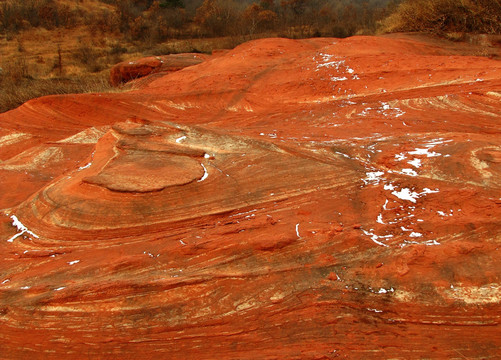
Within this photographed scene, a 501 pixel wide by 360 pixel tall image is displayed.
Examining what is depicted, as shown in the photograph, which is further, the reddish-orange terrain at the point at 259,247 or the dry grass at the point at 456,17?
the dry grass at the point at 456,17

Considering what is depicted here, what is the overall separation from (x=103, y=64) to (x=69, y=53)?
240 cm

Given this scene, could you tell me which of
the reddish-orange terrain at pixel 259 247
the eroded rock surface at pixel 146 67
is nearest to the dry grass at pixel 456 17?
the eroded rock surface at pixel 146 67

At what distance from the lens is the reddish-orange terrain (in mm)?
2266

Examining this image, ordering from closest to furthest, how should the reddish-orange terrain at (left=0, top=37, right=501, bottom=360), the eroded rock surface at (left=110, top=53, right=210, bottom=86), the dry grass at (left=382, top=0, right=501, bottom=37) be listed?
the reddish-orange terrain at (left=0, top=37, right=501, bottom=360), the dry grass at (left=382, top=0, right=501, bottom=37), the eroded rock surface at (left=110, top=53, right=210, bottom=86)

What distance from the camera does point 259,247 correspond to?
9.19 feet

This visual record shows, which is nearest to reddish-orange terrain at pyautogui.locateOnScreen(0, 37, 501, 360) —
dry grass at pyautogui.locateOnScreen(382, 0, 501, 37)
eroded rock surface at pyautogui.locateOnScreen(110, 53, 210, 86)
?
eroded rock surface at pyautogui.locateOnScreen(110, 53, 210, 86)

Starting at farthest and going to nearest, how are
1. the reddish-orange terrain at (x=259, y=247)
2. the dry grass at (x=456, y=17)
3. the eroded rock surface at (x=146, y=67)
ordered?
1. the eroded rock surface at (x=146, y=67)
2. the dry grass at (x=456, y=17)
3. the reddish-orange terrain at (x=259, y=247)

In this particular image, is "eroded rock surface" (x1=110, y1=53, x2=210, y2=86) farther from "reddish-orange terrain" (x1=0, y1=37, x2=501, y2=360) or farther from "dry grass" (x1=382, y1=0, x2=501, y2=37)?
"reddish-orange terrain" (x1=0, y1=37, x2=501, y2=360)

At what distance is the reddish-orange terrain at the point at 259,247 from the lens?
2.27 meters

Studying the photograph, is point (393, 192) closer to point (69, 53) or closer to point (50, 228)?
point (50, 228)

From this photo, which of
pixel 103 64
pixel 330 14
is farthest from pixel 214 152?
pixel 330 14

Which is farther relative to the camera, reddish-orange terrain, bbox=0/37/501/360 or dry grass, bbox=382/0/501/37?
dry grass, bbox=382/0/501/37

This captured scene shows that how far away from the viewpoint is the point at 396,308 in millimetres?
2363

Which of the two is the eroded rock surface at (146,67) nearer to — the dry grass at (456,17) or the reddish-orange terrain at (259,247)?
the dry grass at (456,17)
